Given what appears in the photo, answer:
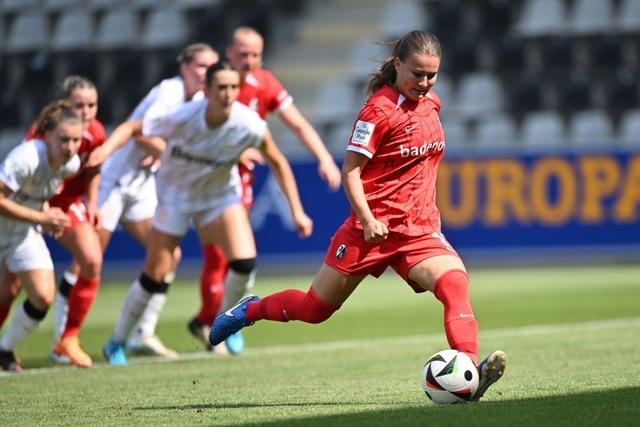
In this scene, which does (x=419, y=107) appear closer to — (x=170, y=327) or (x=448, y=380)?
(x=448, y=380)

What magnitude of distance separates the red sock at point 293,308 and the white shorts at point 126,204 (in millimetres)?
3310

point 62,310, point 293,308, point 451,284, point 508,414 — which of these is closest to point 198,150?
point 62,310

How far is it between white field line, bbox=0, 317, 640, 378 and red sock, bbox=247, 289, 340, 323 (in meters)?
2.52

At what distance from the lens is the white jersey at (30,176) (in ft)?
28.0

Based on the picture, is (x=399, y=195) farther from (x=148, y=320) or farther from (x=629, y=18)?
(x=629, y=18)

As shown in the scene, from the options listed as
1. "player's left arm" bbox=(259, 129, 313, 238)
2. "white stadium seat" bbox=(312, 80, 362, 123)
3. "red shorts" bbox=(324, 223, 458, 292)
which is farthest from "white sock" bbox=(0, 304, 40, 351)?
"white stadium seat" bbox=(312, 80, 362, 123)

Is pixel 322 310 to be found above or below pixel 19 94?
above

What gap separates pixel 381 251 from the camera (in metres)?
6.88

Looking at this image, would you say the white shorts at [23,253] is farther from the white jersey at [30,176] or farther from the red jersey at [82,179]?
the red jersey at [82,179]

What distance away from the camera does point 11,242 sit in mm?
9000

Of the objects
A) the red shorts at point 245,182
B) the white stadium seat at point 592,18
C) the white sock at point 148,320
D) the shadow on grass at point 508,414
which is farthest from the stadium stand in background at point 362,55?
the shadow on grass at point 508,414

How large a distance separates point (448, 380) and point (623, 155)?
40.1 ft

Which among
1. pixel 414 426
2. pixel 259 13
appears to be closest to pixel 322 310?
pixel 414 426

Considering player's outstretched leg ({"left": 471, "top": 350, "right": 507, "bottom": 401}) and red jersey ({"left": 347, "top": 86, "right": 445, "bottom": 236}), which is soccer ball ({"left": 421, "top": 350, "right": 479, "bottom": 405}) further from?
red jersey ({"left": 347, "top": 86, "right": 445, "bottom": 236})
